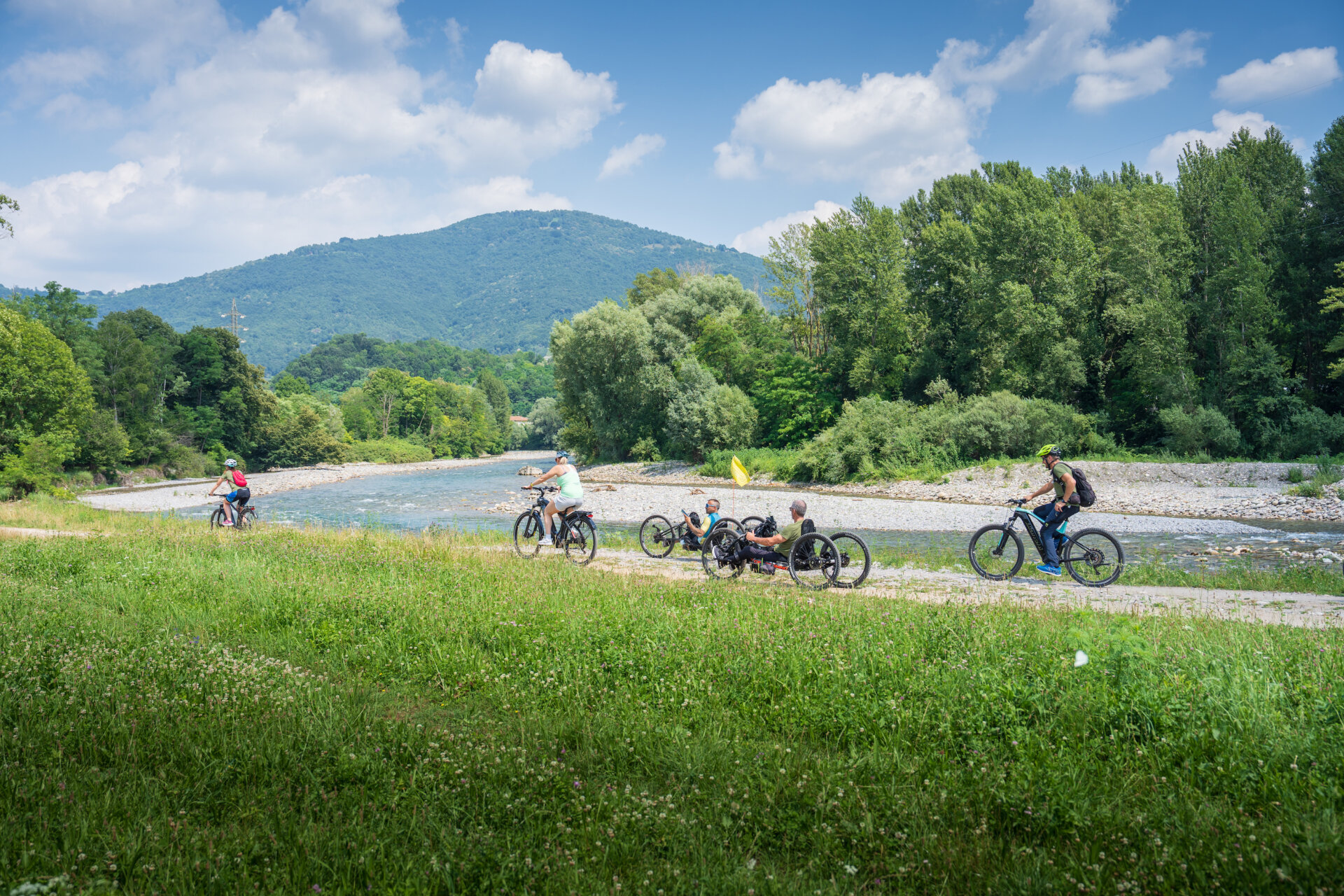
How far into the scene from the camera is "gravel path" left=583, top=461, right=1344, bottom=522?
23469 mm

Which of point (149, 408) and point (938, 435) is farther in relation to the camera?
point (149, 408)

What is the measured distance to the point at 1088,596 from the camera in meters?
9.77

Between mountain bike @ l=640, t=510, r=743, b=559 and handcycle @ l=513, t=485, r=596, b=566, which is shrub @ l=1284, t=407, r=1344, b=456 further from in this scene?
handcycle @ l=513, t=485, r=596, b=566

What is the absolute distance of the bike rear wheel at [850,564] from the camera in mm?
10484

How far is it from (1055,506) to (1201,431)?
2756 cm

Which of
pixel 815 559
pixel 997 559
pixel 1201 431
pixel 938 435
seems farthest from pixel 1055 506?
pixel 938 435

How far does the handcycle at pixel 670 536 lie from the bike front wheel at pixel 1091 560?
5.16 metres

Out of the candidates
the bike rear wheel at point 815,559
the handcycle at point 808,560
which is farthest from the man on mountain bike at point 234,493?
the bike rear wheel at point 815,559

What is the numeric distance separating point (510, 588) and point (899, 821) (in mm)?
6399

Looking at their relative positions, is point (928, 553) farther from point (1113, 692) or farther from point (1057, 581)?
point (1113, 692)

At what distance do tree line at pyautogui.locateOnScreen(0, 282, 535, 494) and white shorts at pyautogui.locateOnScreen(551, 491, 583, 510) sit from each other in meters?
32.2

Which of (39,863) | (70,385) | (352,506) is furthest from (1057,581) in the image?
(70,385)

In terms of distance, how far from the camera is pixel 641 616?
23.9 feet

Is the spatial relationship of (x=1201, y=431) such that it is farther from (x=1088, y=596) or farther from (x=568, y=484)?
(x=568, y=484)
